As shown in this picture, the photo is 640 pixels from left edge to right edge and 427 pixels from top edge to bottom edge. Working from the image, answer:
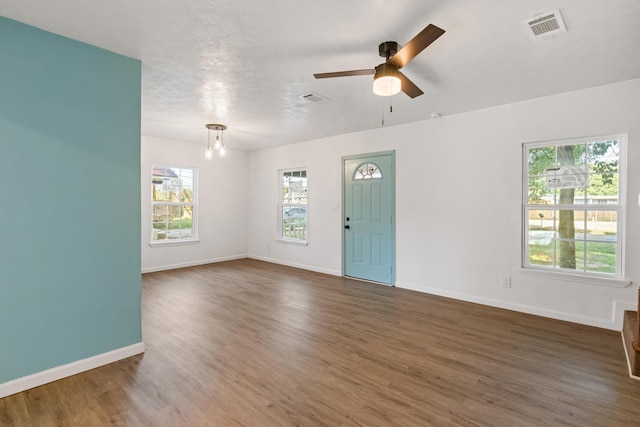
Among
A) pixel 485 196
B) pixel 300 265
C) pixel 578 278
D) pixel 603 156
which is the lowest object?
pixel 300 265

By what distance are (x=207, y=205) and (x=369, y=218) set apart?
3.57 m

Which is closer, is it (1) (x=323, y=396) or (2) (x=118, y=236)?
(1) (x=323, y=396)

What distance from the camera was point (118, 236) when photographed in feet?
8.33

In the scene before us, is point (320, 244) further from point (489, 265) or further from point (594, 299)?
point (594, 299)

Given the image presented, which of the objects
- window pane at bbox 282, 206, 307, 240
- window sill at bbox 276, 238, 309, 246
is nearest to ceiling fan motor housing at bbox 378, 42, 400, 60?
window pane at bbox 282, 206, 307, 240

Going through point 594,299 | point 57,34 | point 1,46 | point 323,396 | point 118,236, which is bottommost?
point 323,396

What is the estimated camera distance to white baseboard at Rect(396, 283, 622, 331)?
320 cm

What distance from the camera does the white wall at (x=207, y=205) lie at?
5.66 m

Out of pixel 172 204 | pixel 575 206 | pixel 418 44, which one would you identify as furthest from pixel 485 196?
pixel 172 204

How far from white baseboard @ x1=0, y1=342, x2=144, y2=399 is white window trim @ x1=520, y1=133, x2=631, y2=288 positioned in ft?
13.9

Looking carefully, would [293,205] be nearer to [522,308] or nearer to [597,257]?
[522,308]

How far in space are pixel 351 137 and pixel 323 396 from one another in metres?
4.22

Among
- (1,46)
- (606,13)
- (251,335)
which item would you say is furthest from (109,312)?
(606,13)

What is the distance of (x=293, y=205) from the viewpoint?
6473 mm
